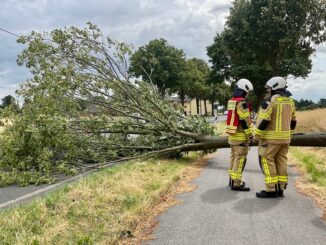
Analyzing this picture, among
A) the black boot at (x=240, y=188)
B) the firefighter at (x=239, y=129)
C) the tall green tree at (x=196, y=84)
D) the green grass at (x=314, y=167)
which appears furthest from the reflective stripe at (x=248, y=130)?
the tall green tree at (x=196, y=84)

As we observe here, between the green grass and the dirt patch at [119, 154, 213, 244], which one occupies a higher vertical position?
the green grass

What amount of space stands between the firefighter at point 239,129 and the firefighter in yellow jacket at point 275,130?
481 millimetres

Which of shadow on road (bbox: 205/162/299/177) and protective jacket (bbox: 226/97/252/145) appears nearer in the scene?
protective jacket (bbox: 226/97/252/145)

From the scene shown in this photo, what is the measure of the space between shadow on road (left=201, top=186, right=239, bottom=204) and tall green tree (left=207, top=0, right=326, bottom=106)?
78.0 feet

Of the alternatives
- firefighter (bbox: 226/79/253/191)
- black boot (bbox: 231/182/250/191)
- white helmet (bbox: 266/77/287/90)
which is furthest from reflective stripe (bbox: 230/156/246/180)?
white helmet (bbox: 266/77/287/90)

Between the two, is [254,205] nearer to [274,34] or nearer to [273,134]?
[273,134]

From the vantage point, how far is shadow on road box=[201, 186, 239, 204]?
7371 mm

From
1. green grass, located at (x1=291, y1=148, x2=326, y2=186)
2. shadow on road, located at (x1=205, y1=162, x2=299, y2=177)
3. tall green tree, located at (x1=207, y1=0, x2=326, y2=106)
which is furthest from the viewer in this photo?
tall green tree, located at (x1=207, y1=0, x2=326, y2=106)

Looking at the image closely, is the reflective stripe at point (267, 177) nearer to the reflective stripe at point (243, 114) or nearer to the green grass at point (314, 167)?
the reflective stripe at point (243, 114)

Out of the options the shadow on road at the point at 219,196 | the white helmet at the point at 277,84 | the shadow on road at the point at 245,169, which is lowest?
the shadow on road at the point at 219,196

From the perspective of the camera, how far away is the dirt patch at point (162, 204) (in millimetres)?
5434

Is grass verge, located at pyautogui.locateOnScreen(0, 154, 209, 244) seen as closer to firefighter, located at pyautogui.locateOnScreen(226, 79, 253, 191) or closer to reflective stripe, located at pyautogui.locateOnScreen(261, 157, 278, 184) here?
firefighter, located at pyautogui.locateOnScreen(226, 79, 253, 191)

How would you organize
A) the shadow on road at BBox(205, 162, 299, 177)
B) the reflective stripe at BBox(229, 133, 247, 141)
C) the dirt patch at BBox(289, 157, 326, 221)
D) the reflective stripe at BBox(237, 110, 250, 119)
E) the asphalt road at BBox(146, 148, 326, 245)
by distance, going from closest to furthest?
the asphalt road at BBox(146, 148, 326, 245) < the dirt patch at BBox(289, 157, 326, 221) < the reflective stripe at BBox(237, 110, 250, 119) < the reflective stripe at BBox(229, 133, 247, 141) < the shadow on road at BBox(205, 162, 299, 177)

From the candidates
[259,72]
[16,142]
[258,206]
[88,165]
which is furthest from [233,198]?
[259,72]
